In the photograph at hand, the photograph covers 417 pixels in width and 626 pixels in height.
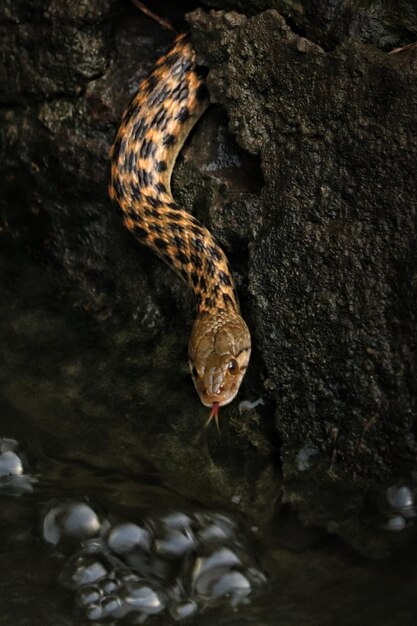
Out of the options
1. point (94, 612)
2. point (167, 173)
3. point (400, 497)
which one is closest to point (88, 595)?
point (94, 612)

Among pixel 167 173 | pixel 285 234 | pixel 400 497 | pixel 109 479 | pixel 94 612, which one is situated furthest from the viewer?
pixel 167 173

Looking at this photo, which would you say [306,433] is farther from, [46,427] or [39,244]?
[39,244]

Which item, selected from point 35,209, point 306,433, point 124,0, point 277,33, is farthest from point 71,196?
point 306,433

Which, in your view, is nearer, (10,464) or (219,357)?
(10,464)

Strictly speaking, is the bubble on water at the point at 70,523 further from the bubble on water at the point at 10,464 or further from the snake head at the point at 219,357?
the snake head at the point at 219,357

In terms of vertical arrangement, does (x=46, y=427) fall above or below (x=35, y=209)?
below

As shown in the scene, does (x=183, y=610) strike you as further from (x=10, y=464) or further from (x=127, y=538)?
(x=10, y=464)
